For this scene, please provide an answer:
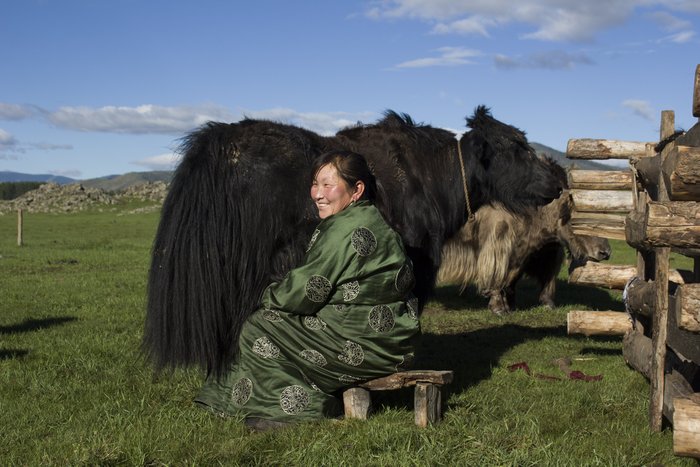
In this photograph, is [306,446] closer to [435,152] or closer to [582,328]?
[435,152]

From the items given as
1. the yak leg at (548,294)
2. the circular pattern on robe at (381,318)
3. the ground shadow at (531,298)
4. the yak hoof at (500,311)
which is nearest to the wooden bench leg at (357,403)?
the circular pattern on robe at (381,318)

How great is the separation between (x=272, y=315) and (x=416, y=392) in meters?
1.02

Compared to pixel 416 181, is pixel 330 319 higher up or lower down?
lower down

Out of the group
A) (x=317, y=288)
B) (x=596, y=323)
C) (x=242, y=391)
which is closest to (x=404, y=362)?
(x=317, y=288)

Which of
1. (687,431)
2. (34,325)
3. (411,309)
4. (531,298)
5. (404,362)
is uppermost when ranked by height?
(411,309)

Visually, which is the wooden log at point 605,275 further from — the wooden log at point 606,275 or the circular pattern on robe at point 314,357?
the circular pattern on robe at point 314,357

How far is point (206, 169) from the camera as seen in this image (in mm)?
4840

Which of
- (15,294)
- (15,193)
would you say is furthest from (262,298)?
(15,193)

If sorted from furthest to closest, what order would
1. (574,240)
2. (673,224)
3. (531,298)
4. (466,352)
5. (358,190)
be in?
(531,298), (574,240), (466,352), (358,190), (673,224)

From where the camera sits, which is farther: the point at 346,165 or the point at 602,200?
the point at 602,200

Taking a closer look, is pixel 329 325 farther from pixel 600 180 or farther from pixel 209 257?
pixel 600 180

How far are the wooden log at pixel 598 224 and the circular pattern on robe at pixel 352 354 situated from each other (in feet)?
17.9

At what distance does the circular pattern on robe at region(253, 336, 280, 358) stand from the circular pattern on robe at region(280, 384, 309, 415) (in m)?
0.23

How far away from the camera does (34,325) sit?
854 centimetres
